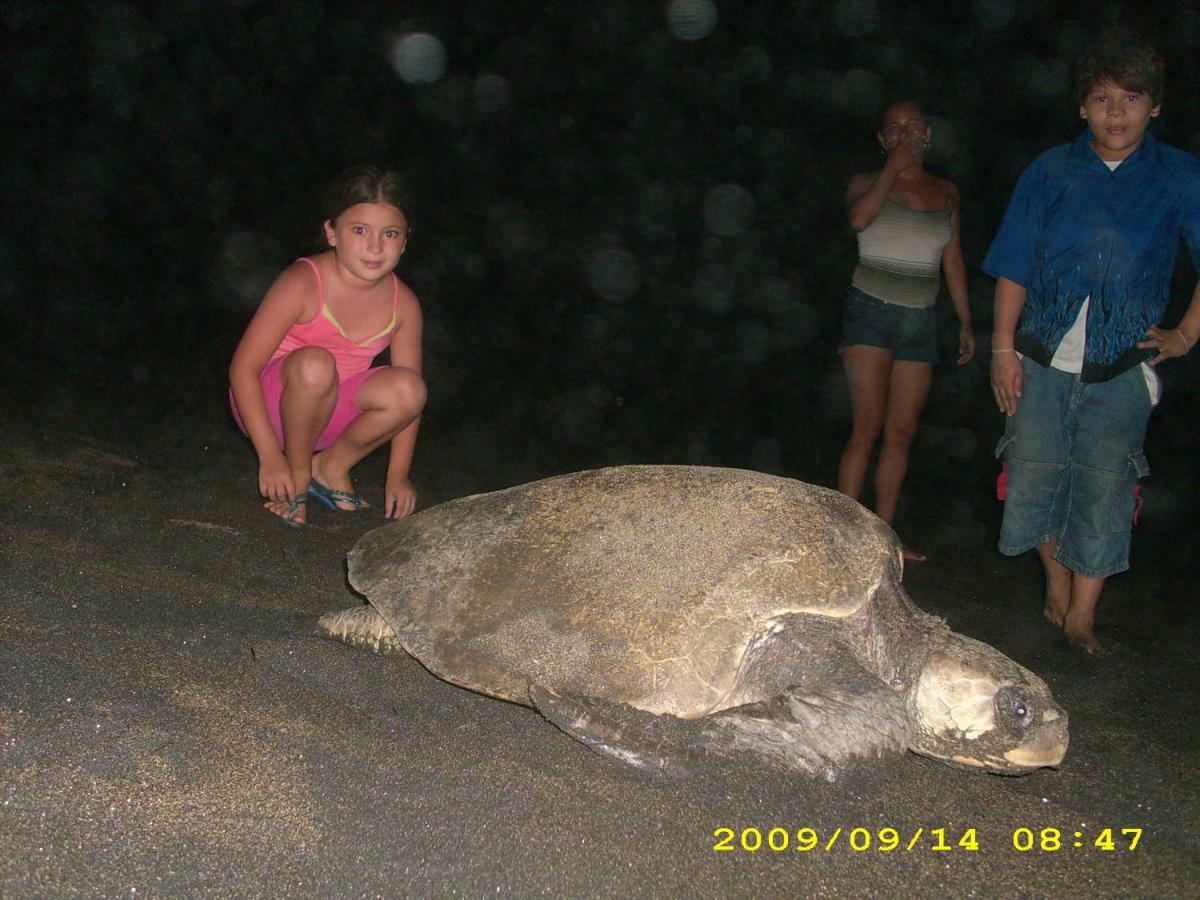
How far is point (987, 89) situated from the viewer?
286 inches

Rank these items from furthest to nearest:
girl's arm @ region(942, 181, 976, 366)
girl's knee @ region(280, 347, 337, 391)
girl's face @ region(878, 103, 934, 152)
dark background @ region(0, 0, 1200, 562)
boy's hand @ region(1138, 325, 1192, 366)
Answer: dark background @ region(0, 0, 1200, 562), girl's arm @ region(942, 181, 976, 366), girl's face @ region(878, 103, 934, 152), girl's knee @ region(280, 347, 337, 391), boy's hand @ region(1138, 325, 1192, 366)

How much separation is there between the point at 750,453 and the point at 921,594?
7.74 ft

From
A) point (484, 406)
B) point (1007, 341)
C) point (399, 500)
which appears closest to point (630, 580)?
point (399, 500)

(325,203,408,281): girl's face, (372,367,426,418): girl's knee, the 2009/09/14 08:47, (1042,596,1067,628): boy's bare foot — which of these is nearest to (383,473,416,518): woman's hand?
(372,367,426,418): girl's knee

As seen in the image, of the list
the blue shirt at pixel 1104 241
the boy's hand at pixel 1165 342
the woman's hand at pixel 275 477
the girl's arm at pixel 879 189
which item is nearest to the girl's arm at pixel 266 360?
the woman's hand at pixel 275 477

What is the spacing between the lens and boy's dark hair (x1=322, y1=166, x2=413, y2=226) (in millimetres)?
2172

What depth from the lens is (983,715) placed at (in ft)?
4.54

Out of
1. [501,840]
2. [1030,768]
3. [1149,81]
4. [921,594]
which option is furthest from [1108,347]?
[501,840]

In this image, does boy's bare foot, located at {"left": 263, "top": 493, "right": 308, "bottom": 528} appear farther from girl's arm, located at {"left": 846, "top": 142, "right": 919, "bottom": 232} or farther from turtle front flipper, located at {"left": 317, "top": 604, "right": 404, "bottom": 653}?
girl's arm, located at {"left": 846, "top": 142, "right": 919, "bottom": 232}

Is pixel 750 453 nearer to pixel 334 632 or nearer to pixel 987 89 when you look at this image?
pixel 334 632

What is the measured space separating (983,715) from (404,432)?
1.74 metres

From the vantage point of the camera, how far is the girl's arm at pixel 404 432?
2.41m

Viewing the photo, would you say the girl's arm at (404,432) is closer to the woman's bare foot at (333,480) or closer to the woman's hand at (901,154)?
the woman's bare foot at (333,480)

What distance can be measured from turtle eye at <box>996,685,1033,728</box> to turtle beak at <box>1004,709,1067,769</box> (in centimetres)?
2
